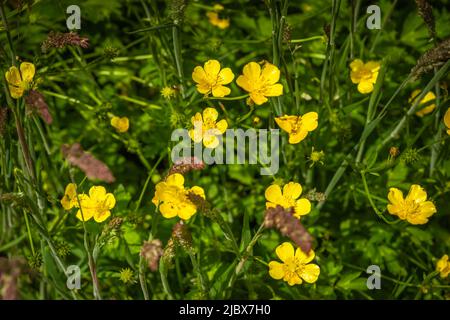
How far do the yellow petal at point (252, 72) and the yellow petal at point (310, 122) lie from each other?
0.23 meters

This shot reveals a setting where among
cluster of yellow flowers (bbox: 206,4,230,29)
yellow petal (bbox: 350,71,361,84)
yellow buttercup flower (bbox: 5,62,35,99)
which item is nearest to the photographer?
yellow buttercup flower (bbox: 5,62,35,99)

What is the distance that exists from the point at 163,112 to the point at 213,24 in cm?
71

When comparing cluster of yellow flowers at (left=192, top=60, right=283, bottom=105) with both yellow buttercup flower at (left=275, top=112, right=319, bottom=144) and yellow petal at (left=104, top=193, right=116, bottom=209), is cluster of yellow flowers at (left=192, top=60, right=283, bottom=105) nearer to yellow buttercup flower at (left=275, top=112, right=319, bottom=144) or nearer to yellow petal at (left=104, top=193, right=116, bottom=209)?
yellow buttercup flower at (left=275, top=112, right=319, bottom=144)

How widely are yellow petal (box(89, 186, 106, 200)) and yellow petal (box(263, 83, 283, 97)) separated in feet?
2.30

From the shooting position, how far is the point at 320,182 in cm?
236

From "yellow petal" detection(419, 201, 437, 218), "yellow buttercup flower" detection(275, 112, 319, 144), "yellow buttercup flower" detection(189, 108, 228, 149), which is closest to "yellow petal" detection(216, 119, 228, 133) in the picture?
"yellow buttercup flower" detection(189, 108, 228, 149)

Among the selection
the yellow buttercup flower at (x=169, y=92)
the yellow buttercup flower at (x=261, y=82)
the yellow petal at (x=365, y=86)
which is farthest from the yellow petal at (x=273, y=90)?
the yellow petal at (x=365, y=86)

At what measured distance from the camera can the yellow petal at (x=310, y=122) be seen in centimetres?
184

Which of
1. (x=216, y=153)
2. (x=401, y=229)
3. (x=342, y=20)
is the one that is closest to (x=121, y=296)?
(x=216, y=153)

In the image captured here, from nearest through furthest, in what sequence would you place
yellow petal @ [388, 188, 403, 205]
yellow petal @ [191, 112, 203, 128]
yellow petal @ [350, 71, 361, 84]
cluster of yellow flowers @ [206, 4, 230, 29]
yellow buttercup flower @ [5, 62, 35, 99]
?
yellow buttercup flower @ [5, 62, 35, 99] < yellow petal @ [191, 112, 203, 128] < yellow petal @ [388, 188, 403, 205] < yellow petal @ [350, 71, 361, 84] < cluster of yellow flowers @ [206, 4, 230, 29]

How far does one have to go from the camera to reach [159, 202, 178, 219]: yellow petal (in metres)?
1.72

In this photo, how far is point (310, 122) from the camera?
184cm
